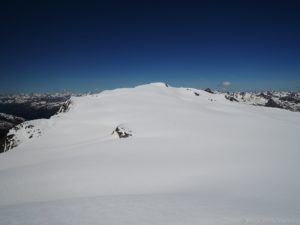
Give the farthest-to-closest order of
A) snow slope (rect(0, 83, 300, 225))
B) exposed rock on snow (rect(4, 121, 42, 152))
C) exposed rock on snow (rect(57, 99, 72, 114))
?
1. exposed rock on snow (rect(57, 99, 72, 114))
2. exposed rock on snow (rect(4, 121, 42, 152))
3. snow slope (rect(0, 83, 300, 225))

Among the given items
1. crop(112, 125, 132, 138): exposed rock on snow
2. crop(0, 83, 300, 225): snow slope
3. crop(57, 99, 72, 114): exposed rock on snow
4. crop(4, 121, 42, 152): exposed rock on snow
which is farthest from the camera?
crop(57, 99, 72, 114): exposed rock on snow

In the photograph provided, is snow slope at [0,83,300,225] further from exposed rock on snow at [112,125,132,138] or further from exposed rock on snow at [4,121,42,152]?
exposed rock on snow at [4,121,42,152]

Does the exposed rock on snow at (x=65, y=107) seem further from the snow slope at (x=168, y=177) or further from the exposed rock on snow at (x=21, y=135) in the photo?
the snow slope at (x=168, y=177)

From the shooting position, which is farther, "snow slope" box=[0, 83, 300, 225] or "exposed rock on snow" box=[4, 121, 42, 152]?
"exposed rock on snow" box=[4, 121, 42, 152]

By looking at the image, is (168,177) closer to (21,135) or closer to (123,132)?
(123,132)

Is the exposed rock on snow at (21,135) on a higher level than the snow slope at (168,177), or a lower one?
higher

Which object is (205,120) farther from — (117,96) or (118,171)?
(117,96)

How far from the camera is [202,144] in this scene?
81.7 ft

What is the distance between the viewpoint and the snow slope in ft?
33.2

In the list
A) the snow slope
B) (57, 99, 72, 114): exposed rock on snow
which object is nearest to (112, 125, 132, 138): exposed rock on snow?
the snow slope

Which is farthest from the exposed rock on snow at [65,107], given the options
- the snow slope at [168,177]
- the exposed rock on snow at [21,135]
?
the snow slope at [168,177]

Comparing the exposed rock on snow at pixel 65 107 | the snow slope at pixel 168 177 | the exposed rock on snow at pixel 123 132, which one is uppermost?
the exposed rock on snow at pixel 65 107

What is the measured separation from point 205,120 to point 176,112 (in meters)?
7.55

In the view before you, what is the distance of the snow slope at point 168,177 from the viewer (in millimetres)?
10117
